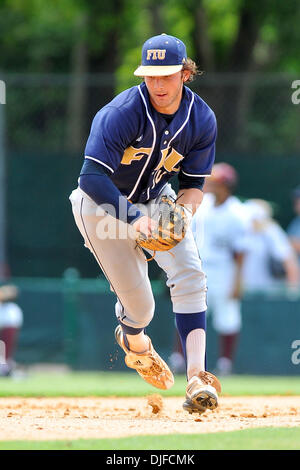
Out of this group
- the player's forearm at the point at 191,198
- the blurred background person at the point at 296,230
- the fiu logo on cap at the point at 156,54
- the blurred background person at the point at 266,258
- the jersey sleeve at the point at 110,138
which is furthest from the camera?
the blurred background person at the point at 296,230

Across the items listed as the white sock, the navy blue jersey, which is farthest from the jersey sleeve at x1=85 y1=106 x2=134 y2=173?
the white sock

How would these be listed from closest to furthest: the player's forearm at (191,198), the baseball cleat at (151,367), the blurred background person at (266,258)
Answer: the player's forearm at (191,198)
the baseball cleat at (151,367)
the blurred background person at (266,258)

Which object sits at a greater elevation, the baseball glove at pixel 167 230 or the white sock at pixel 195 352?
the baseball glove at pixel 167 230

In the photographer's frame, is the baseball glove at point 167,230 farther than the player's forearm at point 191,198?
No

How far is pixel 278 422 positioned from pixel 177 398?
207cm

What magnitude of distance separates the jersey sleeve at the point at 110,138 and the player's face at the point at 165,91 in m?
0.22

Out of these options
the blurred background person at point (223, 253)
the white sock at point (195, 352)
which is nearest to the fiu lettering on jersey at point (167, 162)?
the white sock at point (195, 352)

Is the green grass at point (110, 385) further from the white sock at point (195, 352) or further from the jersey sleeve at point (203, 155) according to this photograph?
the jersey sleeve at point (203, 155)

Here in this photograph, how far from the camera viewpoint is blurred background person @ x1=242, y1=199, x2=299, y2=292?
10.1 meters

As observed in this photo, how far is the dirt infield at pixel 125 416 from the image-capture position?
4.42 metres

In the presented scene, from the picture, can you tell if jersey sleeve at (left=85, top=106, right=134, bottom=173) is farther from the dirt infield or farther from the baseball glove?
the dirt infield

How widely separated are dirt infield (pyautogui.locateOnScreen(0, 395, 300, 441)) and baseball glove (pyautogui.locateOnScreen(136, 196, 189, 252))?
0.95 meters

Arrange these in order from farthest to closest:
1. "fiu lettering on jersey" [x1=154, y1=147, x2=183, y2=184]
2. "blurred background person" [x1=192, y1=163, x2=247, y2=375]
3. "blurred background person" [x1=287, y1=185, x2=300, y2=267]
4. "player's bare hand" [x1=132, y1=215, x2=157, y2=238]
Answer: "blurred background person" [x1=287, y1=185, x2=300, y2=267] < "blurred background person" [x1=192, y1=163, x2=247, y2=375] < "fiu lettering on jersey" [x1=154, y1=147, x2=183, y2=184] < "player's bare hand" [x1=132, y1=215, x2=157, y2=238]

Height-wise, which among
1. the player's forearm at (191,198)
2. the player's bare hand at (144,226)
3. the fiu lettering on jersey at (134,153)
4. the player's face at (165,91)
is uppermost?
the player's face at (165,91)
